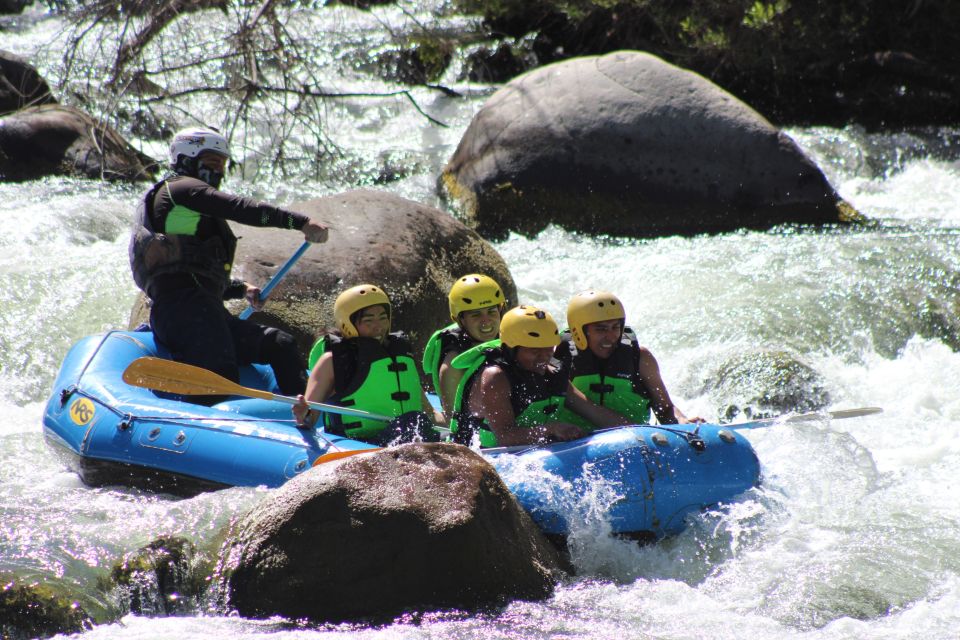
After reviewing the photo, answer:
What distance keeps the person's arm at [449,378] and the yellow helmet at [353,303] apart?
0.41 m

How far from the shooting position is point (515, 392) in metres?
4.74

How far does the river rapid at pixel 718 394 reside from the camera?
407cm

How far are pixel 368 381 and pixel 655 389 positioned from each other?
1.33 meters

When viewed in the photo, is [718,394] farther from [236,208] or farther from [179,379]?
[179,379]

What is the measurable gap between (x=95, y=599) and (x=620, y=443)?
6.82 feet

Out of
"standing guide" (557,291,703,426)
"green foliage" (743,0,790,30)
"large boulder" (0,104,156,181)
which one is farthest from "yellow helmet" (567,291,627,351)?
"green foliage" (743,0,790,30)

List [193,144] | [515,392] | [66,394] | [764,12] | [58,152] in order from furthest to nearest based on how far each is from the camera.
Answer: [764,12] < [58,152] < [193,144] < [66,394] < [515,392]

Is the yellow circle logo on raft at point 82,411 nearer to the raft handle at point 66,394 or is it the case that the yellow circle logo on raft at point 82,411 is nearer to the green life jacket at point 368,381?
the raft handle at point 66,394

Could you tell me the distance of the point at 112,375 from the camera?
18.4ft

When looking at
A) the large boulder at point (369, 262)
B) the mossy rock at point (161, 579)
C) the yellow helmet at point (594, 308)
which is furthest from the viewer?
the large boulder at point (369, 262)

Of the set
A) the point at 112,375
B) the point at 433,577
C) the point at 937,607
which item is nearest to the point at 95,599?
the point at 433,577

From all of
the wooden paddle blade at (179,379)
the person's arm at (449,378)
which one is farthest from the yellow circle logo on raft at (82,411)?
the person's arm at (449,378)

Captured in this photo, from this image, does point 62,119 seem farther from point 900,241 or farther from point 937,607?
point 937,607

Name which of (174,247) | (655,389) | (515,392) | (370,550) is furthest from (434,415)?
(370,550)
